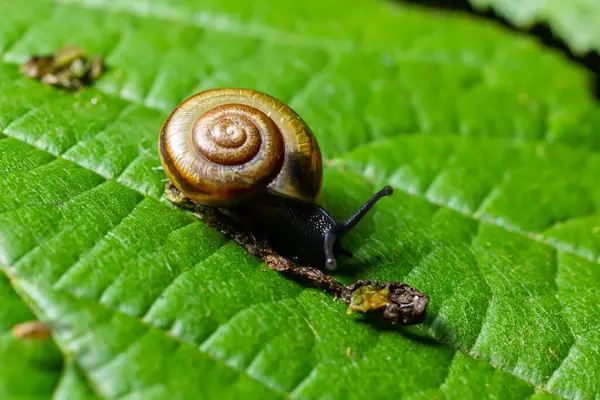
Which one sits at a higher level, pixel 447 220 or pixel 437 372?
pixel 447 220

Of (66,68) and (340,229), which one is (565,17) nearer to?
(340,229)

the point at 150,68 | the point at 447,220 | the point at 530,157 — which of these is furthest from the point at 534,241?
the point at 150,68

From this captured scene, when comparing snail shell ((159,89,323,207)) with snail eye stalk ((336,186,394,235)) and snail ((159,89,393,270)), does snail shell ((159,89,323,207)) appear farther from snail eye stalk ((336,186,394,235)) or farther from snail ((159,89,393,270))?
snail eye stalk ((336,186,394,235))

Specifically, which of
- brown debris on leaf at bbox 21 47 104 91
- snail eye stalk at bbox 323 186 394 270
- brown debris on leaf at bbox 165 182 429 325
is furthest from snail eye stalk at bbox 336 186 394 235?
brown debris on leaf at bbox 21 47 104 91

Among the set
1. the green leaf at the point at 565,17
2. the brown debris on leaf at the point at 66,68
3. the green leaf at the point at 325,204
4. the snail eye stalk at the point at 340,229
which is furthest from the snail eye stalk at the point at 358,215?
the green leaf at the point at 565,17

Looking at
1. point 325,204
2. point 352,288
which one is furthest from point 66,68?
point 352,288

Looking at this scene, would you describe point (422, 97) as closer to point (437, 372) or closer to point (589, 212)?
point (589, 212)
